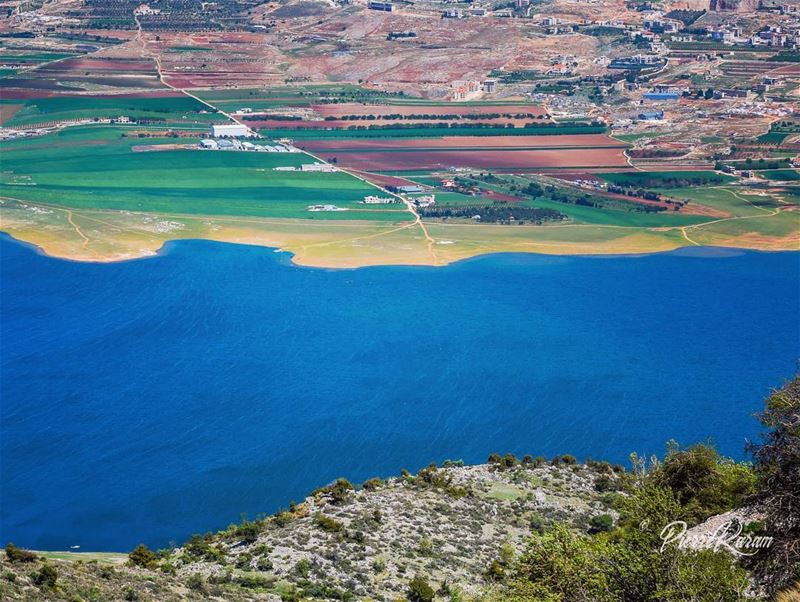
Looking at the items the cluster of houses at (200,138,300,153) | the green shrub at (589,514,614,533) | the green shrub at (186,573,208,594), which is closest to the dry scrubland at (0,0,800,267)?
the cluster of houses at (200,138,300,153)

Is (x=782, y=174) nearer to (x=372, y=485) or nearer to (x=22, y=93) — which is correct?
(x=22, y=93)

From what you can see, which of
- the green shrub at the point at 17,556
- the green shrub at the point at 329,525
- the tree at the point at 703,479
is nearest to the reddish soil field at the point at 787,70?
the tree at the point at 703,479

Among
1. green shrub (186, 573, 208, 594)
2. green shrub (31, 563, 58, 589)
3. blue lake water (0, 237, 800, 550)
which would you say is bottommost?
blue lake water (0, 237, 800, 550)

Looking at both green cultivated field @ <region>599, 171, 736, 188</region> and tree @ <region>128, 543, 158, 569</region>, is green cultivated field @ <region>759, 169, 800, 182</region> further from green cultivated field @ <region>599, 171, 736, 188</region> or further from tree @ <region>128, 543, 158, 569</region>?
tree @ <region>128, 543, 158, 569</region>

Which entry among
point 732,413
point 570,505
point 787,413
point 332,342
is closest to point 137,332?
point 332,342

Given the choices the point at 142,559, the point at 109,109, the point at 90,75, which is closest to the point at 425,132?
the point at 109,109
